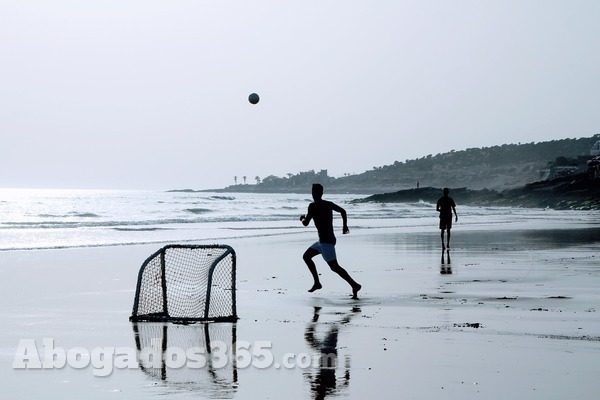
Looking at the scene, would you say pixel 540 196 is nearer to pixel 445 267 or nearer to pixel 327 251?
pixel 445 267

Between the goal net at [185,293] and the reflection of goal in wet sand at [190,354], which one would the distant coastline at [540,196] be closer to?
the goal net at [185,293]

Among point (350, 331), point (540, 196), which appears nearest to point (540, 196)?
point (540, 196)

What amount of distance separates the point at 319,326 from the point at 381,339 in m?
1.36

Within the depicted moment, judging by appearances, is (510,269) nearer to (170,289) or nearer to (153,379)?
(170,289)

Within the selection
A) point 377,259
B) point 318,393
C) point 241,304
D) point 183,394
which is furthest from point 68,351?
point 377,259

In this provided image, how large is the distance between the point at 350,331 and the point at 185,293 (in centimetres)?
494

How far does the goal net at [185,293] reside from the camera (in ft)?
42.1

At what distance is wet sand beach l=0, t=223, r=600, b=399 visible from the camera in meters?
8.19

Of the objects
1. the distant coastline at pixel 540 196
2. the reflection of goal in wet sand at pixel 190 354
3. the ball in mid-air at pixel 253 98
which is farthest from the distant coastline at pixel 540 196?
the reflection of goal in wet sand at pixel 190 354

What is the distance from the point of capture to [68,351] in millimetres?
9961

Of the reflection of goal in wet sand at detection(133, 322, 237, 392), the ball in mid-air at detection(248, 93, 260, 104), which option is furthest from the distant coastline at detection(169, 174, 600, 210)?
the reflection of goal in wet sand at detection(133, 322, 237, 392)

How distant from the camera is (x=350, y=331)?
1160 centimetres

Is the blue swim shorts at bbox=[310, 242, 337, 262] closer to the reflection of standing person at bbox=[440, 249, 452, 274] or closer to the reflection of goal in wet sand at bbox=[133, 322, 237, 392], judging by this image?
the reflection of goal in wet sand at bbox=[133, 322, 237, 392]

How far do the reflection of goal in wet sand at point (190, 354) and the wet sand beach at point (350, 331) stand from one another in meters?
0.04
